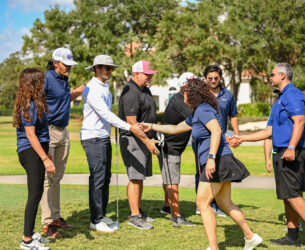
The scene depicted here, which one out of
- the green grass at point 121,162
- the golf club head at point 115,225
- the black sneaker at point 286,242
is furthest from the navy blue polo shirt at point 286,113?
the green grass at point 121,162

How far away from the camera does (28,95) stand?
5008 mm

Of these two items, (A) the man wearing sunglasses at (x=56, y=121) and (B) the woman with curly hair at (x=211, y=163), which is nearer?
(B) the woman with curly hair at (x=211, y=163)

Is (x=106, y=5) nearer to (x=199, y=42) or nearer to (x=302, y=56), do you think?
(x=199, y=42)

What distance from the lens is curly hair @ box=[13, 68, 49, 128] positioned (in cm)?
498

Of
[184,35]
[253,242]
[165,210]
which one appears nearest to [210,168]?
[253,242]

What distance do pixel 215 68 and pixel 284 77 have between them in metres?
1.60

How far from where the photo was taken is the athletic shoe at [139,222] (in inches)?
247

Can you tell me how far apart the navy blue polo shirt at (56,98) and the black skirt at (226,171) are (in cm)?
202

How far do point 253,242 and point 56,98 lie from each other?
2.92 meters

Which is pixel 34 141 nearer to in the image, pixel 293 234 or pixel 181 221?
pixel 181 221

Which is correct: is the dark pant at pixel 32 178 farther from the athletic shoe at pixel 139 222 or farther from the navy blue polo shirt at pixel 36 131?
the athletic shoe at pixel 139 222

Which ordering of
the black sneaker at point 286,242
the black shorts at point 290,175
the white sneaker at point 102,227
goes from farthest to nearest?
the white sneaker at point 102,227 < the black sneaker at point 286,242 < the black shorts at point 290,175

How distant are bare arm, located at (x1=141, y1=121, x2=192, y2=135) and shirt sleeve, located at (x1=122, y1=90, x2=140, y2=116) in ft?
0.94

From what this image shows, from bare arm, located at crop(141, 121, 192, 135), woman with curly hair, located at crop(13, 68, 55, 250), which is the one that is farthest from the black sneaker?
woman with curly hair, located at crop(13, 68, 55, 250)
